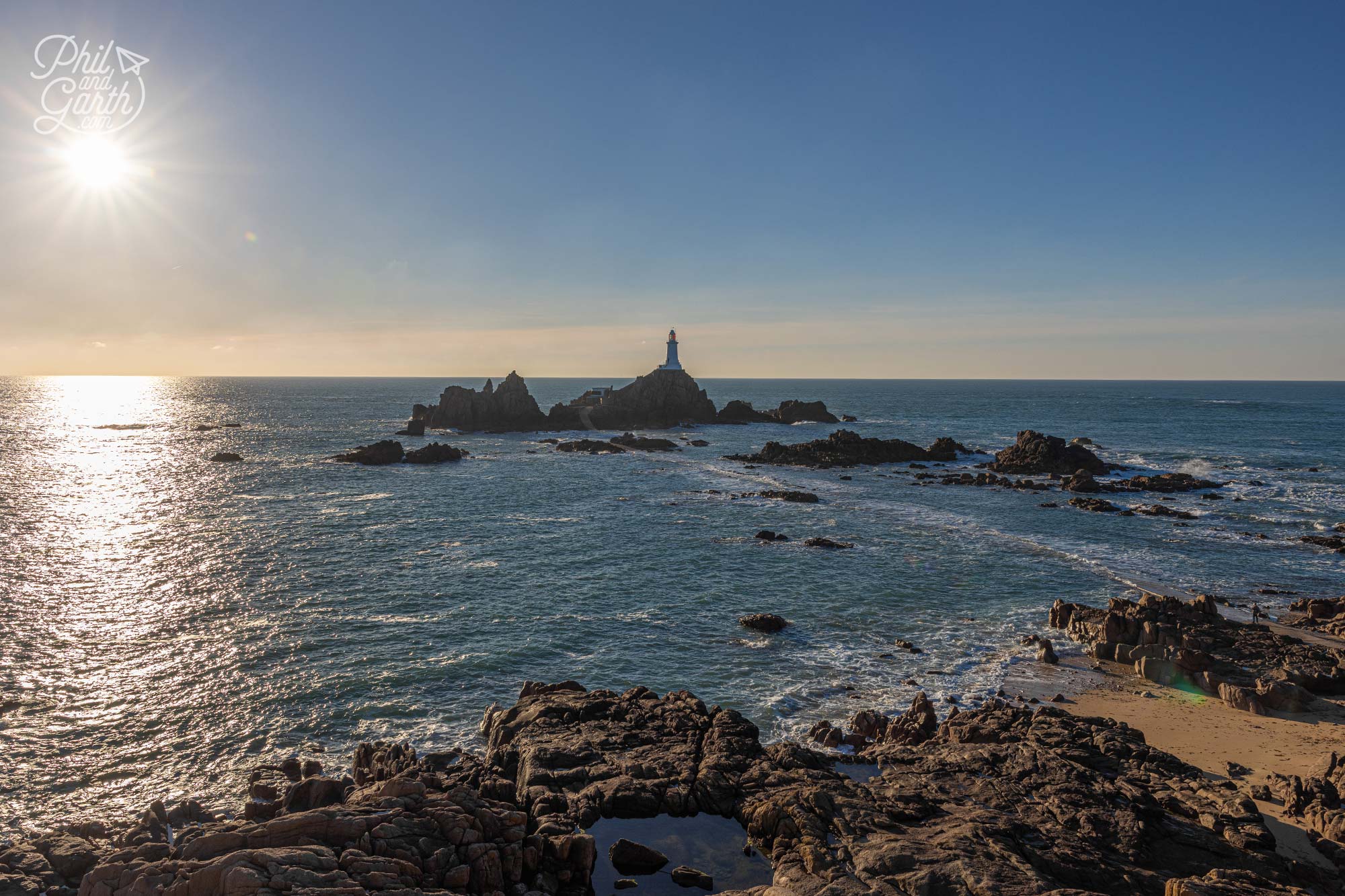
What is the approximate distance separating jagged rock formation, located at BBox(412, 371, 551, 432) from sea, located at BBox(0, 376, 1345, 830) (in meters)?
39.7

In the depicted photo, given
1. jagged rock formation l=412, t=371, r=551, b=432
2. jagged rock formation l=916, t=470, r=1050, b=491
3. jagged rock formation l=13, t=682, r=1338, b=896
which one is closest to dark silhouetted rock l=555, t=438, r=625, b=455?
jagged rock formation l=412, t=371, r=551, b=432

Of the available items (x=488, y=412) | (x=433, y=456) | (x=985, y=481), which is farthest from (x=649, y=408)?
(x=985, y=481)

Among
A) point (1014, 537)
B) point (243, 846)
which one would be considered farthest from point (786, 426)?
point (243, 846)

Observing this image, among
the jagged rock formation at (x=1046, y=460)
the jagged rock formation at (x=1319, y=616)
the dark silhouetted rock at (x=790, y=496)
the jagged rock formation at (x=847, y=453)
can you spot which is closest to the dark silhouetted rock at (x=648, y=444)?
the jagged rock formation at (x=847, y=453)

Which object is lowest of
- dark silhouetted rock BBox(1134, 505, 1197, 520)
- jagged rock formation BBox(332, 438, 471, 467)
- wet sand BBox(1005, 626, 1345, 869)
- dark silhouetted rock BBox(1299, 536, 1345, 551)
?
wet sand BBox(1005, 626, 1345, 869)

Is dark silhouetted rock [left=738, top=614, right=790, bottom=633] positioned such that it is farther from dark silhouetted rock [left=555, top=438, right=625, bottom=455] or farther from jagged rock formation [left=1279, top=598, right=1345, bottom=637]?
dark silhouetted rock [left=555, top=438, right=625, bottom=455]

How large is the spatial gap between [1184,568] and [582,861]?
4020 centimetres

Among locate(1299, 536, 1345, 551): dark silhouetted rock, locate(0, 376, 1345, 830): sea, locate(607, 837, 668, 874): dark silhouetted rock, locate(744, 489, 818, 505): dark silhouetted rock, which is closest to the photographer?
locate(607, 837, 668, 874): dark silhouetted rock

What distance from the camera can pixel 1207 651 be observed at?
82.1ft

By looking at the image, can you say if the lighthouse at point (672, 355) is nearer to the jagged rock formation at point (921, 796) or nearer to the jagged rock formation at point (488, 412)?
the jagged rock formation at point (488, 412)

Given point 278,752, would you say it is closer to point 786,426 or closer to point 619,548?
A: point 619,548

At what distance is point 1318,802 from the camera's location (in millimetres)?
15156

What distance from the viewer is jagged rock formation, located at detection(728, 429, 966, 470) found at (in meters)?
81.2

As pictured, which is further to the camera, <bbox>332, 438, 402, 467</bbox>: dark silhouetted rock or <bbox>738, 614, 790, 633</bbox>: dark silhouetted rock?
<bbox>332, 438, 402, 467</bbox>: dark silhouetted rock
